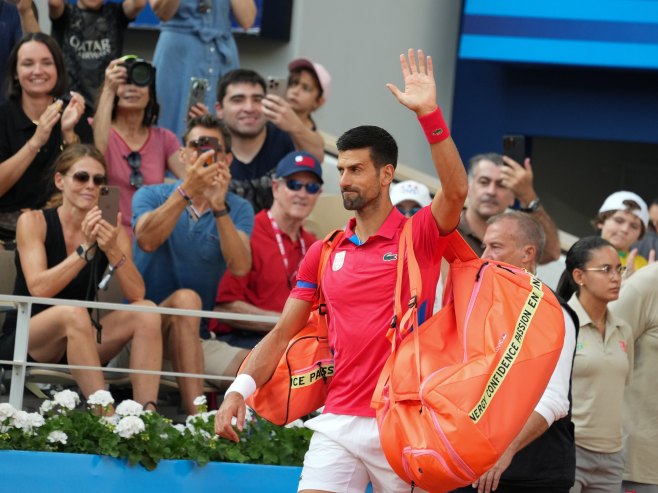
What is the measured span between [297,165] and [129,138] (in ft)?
3.98

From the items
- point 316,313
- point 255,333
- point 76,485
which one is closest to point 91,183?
point 255,333

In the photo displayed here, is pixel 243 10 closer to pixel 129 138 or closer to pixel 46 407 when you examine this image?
pixel 129 138

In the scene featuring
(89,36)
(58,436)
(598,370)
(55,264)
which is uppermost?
(89,36)

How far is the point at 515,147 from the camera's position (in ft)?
26.7

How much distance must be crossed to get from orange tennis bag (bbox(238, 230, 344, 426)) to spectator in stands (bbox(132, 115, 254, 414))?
6.54 ft

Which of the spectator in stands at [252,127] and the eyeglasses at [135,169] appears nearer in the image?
the eyeglasses at [135,169]

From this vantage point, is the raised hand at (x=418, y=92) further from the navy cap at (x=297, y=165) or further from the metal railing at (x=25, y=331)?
the navy cap at (x=297, y=165)

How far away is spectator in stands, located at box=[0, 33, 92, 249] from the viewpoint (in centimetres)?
791

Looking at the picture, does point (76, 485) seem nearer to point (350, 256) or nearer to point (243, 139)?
point (350, 256)

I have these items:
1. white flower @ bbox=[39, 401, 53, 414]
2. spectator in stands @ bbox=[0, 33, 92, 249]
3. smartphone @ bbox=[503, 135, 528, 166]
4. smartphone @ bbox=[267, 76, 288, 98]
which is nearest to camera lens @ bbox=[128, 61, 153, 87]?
spectator in stands @ bbox=[0, 33, 92, 249]

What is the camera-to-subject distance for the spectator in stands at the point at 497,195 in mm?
7957

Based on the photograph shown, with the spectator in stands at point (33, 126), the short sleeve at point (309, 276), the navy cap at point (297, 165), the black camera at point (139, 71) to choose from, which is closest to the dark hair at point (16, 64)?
the spectator in stands at point (33, 126)

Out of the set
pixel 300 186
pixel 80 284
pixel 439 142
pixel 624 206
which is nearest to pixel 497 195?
pixel 300 186

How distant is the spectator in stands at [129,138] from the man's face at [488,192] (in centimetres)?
194
